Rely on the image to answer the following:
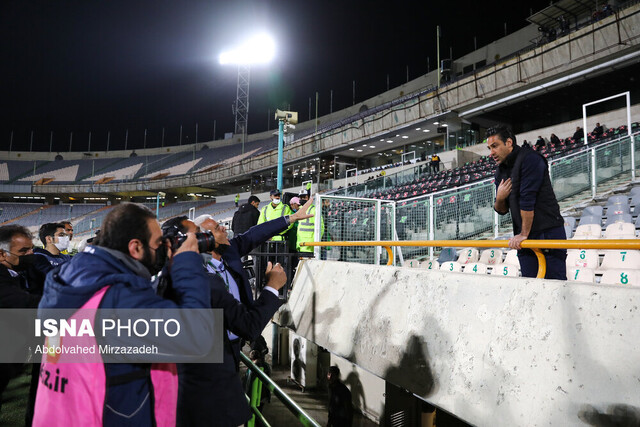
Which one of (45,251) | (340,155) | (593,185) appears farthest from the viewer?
(340,155)

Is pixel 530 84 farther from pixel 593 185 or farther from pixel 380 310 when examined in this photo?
pixel 380 310

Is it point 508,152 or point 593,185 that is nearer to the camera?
point 508,152

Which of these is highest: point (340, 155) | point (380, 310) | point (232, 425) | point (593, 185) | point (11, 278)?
point (340, 155)

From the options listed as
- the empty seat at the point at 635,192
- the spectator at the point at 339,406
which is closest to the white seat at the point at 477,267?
the spectator at the point at 339,406

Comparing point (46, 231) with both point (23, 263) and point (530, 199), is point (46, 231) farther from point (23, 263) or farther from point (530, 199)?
point (530, 199)

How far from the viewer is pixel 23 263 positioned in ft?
9.93

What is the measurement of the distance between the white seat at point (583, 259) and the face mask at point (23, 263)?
6.03m

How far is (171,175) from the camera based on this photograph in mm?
43094

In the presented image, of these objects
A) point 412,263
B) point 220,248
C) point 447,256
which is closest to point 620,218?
point 447,256

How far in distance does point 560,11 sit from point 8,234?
1175 inches

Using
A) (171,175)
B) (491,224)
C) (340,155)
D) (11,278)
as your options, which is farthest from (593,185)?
(171,175)

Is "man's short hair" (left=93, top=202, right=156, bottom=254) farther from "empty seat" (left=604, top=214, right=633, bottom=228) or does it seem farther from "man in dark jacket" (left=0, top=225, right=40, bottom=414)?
"empty seat" (left=604, top=214, right=633, bottom=228)

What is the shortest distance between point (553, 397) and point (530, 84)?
19.8m

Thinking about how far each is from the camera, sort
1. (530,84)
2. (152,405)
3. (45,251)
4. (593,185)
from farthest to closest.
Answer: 1. (530,84)
2. (593,185)
3. (45,251)
4. (152,405)
